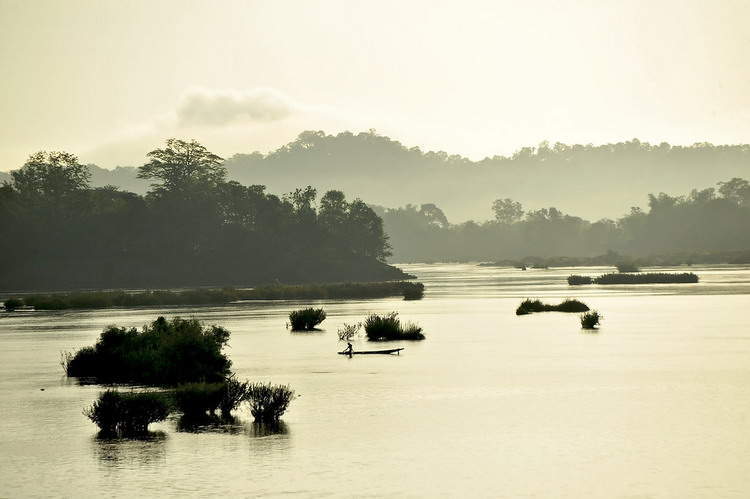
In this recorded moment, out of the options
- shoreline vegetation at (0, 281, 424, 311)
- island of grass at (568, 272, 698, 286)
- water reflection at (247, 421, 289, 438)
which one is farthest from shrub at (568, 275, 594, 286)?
water reflection at (247, 421, 289, 438)

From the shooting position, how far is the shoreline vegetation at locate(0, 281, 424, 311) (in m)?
126

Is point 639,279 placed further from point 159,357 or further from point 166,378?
point 166,378

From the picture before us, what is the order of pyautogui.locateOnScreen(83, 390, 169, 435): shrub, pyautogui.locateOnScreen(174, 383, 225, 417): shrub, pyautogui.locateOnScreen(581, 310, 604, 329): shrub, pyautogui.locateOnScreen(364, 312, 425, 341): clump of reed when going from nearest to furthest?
pyautogui.locateOnScreen(83, 390, 169, 435): shrub, pyautogui.locateOnScreen(174, 383, 225, 417): shrub, pyautogui.locateOnScreen(364, 312, 425, 341): clump of reed, pyautogui.locateOnScreen(581, 310, 604, 329): shrub

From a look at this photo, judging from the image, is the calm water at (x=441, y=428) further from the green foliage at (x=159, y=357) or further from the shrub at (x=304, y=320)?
the shrub at (x=304, y=320)

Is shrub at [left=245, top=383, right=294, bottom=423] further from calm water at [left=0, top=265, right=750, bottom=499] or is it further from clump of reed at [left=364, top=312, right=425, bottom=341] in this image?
clump of reed at [left=364, top=312, right=425, bottom=341]

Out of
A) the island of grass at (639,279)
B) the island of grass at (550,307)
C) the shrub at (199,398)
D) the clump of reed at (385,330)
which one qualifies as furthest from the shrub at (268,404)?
the island of grass at (639,279)

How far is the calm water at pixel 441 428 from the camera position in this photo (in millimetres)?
27141

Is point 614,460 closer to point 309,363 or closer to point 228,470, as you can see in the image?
point 228,470

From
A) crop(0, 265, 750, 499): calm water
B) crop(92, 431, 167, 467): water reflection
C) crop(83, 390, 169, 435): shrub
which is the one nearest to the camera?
crop(0, 265, 750, 499): calm water

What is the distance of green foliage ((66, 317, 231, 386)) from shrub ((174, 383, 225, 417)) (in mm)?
4043

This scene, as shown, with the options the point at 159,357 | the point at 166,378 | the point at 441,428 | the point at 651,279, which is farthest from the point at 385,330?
the point at 651,279

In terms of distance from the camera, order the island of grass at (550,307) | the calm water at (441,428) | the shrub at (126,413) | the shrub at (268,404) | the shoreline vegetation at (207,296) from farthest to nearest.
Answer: the shoreline vegetation at (207,296) < the island of grass at (550,307) < the shrub at (268,404) < the shrub at (126,413) < the calm water at (441,428)

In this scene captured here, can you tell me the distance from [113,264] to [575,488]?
17876cm

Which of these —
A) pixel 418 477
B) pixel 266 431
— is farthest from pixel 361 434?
pixel 418 477
